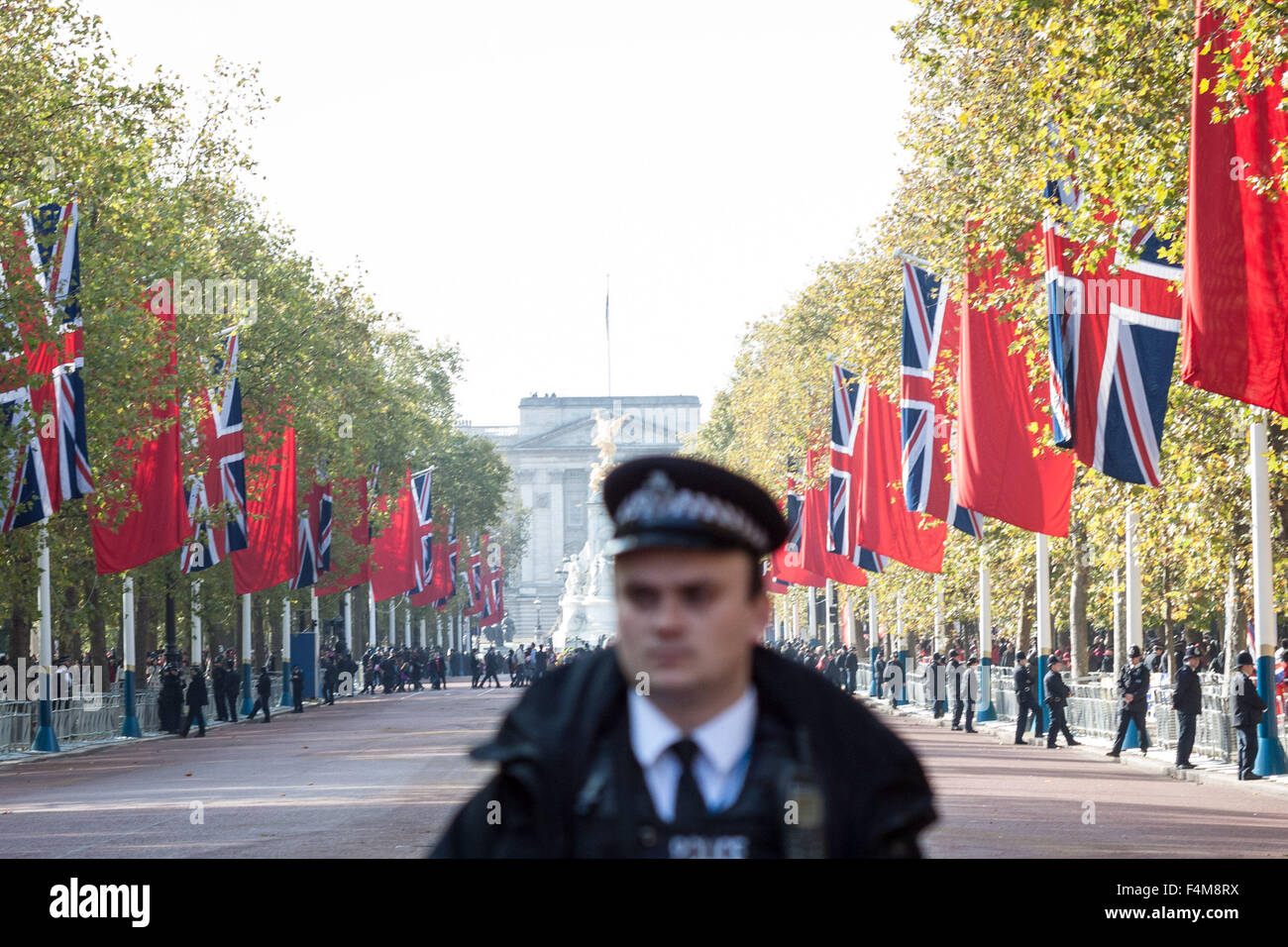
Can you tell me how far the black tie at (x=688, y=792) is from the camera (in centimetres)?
295

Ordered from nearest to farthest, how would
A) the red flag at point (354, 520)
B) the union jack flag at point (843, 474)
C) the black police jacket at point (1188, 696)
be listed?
the black police jacket at point (1188, 696)
the union jack flag at point (843, 474)
the red flag at point (354, 520)

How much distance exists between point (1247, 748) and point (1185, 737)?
2463 millimetres

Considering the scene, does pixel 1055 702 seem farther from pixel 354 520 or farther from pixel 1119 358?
pixel 354 520

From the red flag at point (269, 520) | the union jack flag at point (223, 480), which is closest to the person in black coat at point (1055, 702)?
the union jack flag at point (223, 480)

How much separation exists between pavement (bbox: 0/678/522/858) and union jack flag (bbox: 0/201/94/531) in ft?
13.7

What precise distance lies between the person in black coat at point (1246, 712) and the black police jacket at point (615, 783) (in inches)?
878

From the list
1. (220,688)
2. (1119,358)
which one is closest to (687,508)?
(1119,358)

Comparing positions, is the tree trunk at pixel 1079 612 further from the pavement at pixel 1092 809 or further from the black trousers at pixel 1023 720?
the pavement at pixel 1092 809

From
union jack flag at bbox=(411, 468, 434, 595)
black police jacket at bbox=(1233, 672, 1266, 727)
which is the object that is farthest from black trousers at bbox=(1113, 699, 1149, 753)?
union jack flag at bbox=(411, 468, 434, 595)

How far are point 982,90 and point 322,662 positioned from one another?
43.2m

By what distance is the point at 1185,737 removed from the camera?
88.3 feet

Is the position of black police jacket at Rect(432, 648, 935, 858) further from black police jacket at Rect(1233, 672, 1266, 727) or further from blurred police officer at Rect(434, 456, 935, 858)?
black police jacket at Rect(1233, 672, 1266, 727)
